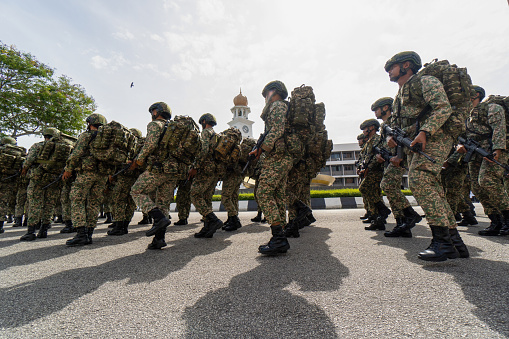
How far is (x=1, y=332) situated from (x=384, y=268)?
256 cm

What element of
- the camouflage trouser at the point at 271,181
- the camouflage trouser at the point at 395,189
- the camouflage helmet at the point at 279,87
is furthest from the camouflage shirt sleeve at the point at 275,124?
the camouflage trouser at the point at 395,189

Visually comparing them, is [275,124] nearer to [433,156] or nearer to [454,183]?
[433,156]

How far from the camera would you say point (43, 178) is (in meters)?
4.68

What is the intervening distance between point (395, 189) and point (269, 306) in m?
3.24

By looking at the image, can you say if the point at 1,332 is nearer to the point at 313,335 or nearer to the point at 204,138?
the point at 313,335

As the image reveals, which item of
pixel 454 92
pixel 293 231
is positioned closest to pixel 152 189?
pixel 293 231

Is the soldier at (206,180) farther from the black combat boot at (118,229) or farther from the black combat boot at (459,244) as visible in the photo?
the black combat boot at (459,244)

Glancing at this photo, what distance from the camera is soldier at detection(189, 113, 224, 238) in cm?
409

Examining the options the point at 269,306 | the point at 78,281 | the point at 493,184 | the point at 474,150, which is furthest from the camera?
the point at 474,150

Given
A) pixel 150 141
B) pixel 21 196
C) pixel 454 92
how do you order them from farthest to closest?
pixel 21 196 < pixel 150 141 < pixel 454 92

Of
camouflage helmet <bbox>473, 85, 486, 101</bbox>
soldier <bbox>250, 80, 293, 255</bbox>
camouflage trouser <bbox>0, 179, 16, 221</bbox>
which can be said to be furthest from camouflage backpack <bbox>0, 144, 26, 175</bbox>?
camouflage helmet <bbox>473, 85, 486, 101</bbox>

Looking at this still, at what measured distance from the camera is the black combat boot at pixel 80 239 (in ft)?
11.8

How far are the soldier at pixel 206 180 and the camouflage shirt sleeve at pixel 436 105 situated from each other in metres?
3.03

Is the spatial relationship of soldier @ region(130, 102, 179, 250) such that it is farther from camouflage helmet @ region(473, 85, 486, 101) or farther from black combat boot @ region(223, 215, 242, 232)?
camouflage helmet @ region(473, 85, 486, 101)
